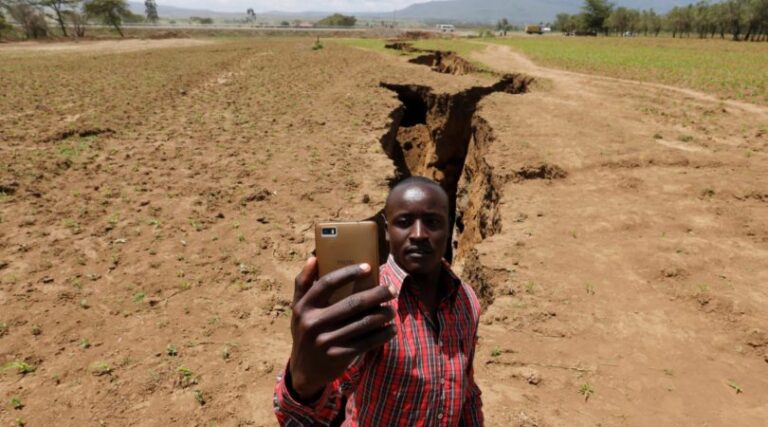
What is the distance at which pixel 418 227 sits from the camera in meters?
2.03

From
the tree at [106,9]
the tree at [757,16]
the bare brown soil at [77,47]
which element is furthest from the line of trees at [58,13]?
the tree at [757,16]

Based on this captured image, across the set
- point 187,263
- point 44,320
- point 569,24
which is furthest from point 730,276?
point 569,24

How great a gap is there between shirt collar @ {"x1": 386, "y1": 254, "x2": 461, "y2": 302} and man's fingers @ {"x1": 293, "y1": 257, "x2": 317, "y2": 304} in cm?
63

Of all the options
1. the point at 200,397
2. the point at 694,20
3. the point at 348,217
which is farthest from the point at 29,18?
the point at 694,20

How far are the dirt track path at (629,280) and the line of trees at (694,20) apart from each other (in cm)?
6262

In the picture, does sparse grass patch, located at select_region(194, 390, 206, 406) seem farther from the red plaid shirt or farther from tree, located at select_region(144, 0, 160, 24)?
tree, located at select_region(144, 0, 160, 24)

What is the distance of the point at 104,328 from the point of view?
5031 millimetres

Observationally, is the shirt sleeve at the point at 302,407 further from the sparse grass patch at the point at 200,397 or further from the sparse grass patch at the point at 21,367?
the sparse grass patch at the point at 21,367

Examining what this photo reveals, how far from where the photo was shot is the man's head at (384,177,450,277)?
2025 mm

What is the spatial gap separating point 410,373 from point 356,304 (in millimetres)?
762

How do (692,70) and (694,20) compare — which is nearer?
(692,70)

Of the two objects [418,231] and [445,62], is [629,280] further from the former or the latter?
[445,62]

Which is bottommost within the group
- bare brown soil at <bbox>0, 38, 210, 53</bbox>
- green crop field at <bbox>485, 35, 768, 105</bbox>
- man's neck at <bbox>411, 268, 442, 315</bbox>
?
bare brown soil at <bbox>0, 38, 210, 53</bbox>

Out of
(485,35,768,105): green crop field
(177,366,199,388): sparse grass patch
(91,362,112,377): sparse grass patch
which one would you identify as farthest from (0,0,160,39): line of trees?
(177,366,199,388): sparse grass patch
